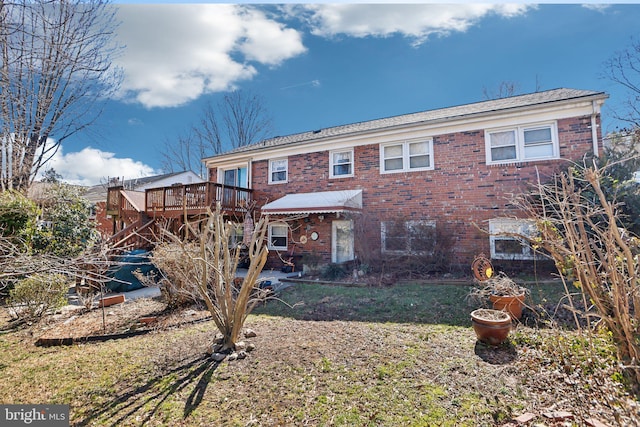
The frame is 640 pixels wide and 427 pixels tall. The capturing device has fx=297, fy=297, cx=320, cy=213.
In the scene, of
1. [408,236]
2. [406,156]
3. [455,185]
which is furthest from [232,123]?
[408,236]

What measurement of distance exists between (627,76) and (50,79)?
28.3m

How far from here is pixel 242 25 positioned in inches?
282

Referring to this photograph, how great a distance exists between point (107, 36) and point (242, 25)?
810 cm

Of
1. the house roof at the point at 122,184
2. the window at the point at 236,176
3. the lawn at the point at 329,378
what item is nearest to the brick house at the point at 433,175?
the window at the point at 236,176

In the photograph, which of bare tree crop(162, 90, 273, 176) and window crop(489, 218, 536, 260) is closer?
window crop(489, 218, 536, 260)

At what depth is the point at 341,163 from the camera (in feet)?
55.8

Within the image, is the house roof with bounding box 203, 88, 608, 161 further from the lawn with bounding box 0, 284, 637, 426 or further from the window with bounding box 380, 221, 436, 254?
the lawn with bounding box 0, 284, 637, 426

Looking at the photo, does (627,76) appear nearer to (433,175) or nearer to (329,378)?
(433,175)

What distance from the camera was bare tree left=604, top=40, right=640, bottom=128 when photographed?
53.5 feet

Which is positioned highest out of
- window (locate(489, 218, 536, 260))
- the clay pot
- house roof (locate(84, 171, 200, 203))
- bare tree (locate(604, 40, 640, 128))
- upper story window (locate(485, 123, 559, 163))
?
bare tree (locate(604, 40, 640, 128))

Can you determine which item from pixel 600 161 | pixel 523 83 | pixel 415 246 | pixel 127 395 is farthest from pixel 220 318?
pixel 523 83

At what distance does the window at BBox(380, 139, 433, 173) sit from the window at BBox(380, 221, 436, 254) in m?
3.09

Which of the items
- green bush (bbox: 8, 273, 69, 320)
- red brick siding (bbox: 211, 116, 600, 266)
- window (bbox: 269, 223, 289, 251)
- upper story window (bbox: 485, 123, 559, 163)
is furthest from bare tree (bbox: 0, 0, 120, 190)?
upper story window (bbox: 485, 123, 559, 163)

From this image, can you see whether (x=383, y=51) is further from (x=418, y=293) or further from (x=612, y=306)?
(x=612, y=306)
